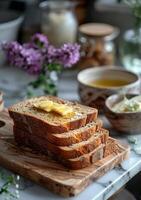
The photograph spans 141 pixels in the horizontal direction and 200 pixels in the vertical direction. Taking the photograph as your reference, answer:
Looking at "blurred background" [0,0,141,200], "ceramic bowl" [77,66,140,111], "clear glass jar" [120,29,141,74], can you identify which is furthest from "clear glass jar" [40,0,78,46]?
"ceramic bowl" [77,66,140,111]

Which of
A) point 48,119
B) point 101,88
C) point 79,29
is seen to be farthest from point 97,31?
point 48,119

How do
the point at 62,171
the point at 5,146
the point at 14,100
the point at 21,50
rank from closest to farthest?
the point at 62,171
the point at 5,146
the point at 21,50
the point at 14,100

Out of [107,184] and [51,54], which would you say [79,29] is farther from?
[107,184]

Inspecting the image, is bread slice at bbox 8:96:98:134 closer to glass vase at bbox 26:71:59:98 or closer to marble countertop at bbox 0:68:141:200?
marble countertop at bbox 0:68:141:200

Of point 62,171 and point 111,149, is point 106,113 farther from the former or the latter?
point 62,171

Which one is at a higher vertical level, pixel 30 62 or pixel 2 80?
pixel 30 62

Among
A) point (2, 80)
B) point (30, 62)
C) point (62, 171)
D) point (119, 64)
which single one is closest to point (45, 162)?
point (62, 171)
